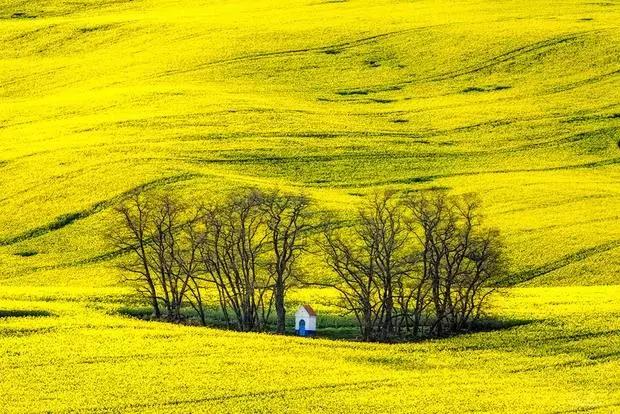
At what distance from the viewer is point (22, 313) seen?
110 feet

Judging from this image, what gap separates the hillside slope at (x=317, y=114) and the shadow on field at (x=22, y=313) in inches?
311

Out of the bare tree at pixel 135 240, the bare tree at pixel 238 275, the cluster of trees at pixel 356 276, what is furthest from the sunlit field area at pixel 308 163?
the bare tree at pixel 238 275

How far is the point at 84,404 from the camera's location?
25297 millimetres

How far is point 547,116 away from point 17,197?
23.2 meters

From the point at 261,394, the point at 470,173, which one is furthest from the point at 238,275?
the point at 470,173

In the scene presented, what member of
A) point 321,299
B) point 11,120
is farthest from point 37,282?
point 11,120

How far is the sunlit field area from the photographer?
2759 cm

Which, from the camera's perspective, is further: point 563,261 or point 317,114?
point 317,114

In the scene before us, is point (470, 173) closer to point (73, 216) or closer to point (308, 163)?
point (308, 163)

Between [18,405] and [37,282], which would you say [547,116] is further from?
[18,405]

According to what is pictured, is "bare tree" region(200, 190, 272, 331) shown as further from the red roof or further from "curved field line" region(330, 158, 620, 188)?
"curved field line" region(330, 158, 620, 188)

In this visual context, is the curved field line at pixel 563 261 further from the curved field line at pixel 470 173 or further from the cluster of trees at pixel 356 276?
the curved field line at pixel 470 173

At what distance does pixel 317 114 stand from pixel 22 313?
91.4ft

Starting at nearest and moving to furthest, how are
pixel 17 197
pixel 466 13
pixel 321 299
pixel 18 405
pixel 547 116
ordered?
pixel 18 405
pixel 321 299
pixel 17 197
pixel 547 116
pixel 466 13
